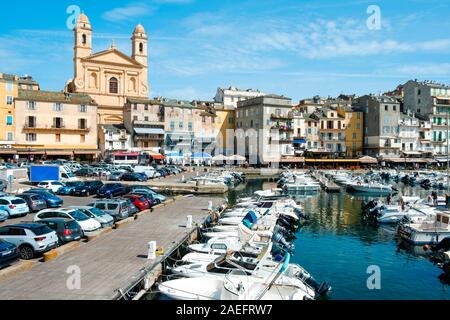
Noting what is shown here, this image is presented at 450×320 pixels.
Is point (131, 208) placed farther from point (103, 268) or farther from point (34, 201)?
point (103, 268)

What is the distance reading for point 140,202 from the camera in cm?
3488

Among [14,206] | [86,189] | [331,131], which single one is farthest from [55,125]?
[331,131]

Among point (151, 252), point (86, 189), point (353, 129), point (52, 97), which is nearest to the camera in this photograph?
point (151, 252)

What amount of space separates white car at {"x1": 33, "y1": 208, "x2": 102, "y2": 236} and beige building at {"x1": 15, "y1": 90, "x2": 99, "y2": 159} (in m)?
56.5

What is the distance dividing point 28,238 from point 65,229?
2561 mm

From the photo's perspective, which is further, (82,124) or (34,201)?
(82,124)

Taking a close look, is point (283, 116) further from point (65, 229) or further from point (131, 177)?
point (65, 229)

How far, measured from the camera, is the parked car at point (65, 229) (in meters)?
21.8

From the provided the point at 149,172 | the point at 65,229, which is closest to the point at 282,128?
the point at 149,172

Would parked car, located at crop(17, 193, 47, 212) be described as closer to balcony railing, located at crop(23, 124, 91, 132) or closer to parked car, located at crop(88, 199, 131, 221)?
parked car, located at crop(88, 199, 131, 221)

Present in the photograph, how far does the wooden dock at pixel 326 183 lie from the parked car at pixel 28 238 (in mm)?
48417

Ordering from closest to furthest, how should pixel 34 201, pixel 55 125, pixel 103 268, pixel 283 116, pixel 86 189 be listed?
1. pixel 103 268
2. pixel 34 201
3. pixel 86 189
4. pixel 55 125
5. pixel 283 116

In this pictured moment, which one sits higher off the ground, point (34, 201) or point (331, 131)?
point (331, 131)

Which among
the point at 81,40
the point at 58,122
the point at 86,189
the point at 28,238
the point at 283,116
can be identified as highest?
the point at 81,40
